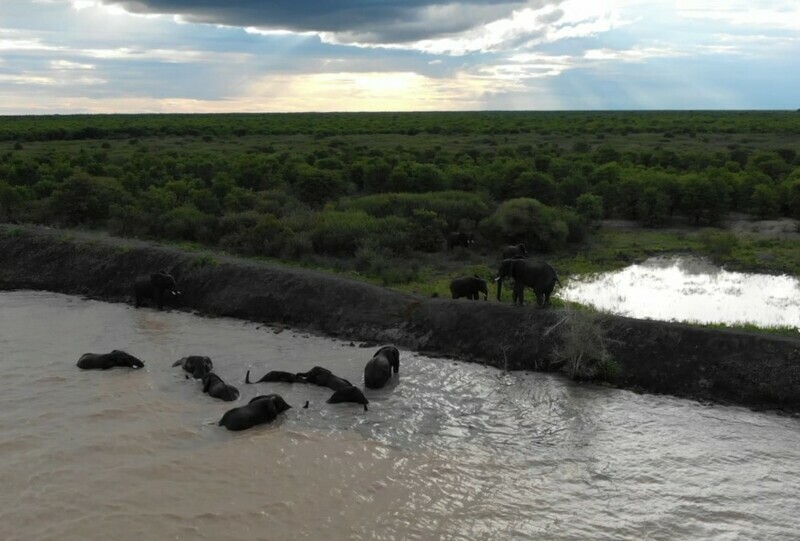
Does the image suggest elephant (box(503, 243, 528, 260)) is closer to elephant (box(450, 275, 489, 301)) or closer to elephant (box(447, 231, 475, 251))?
elephant (box(450, 275, 489, 301))

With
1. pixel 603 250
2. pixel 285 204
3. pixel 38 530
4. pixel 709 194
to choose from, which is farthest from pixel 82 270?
pixel 709 194

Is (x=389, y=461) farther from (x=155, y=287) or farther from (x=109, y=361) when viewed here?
(x=155, y=287)

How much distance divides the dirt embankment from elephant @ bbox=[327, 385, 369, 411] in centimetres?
321

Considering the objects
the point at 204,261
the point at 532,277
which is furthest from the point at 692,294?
the point at 204,261

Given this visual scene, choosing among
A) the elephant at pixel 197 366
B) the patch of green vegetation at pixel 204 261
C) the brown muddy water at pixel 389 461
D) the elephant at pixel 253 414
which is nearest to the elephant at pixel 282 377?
the brown muddy water at pixel 389 461

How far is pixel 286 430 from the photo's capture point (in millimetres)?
11000

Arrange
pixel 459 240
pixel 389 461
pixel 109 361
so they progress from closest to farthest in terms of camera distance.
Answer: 1. pixel 389 461
2. pixel 109 361
3. pixel 459 240

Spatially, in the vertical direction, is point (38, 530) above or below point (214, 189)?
below

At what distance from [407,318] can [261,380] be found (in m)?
3.90

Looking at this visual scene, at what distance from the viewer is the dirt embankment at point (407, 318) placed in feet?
41.5

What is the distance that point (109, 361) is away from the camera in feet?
43.6

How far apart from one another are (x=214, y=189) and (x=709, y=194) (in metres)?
20.5

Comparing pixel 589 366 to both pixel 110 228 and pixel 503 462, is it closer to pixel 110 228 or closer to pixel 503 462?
pixel 503 462

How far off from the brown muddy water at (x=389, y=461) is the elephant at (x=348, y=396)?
0.51 ft
